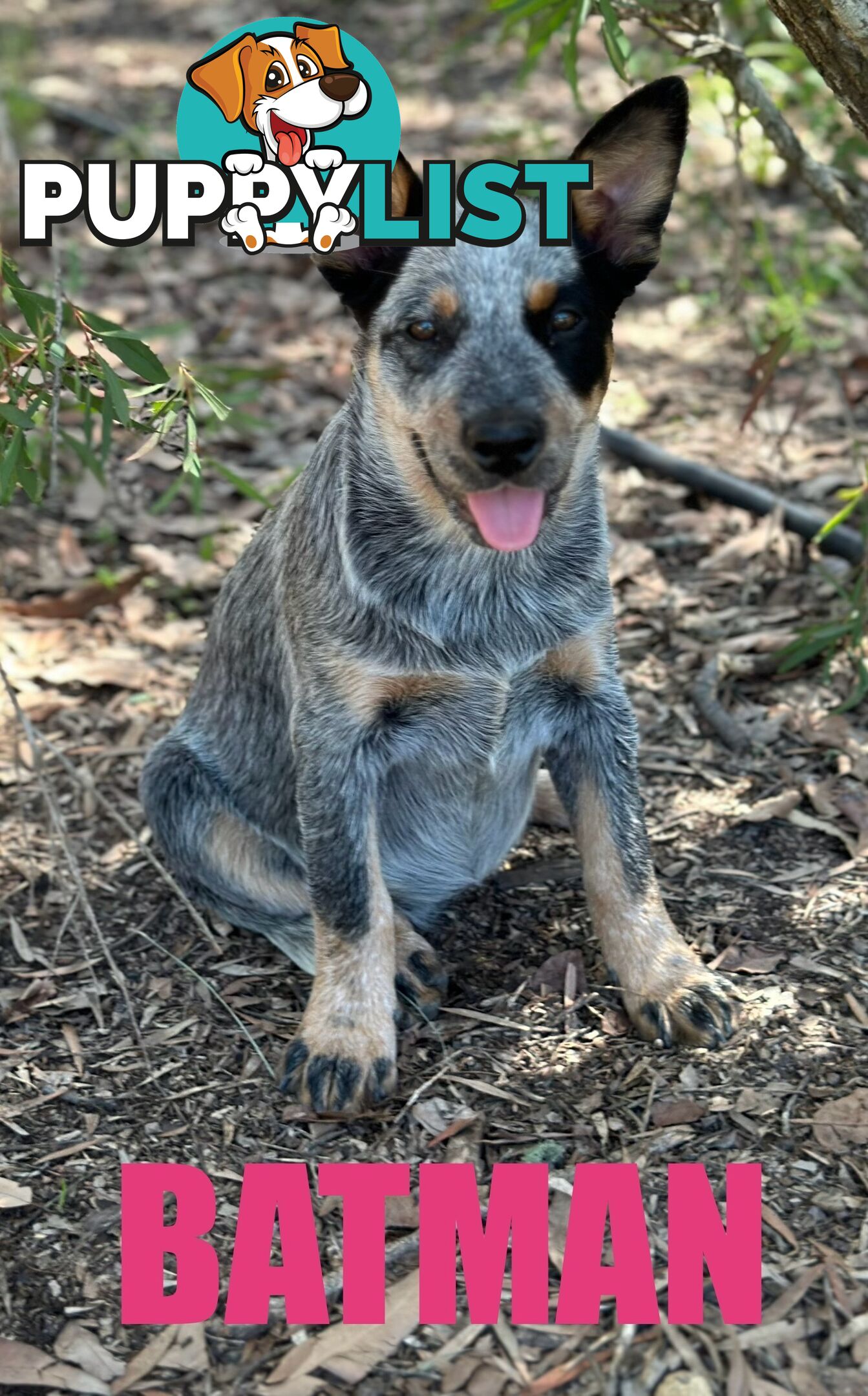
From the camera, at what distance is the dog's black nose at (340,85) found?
3.42 metres

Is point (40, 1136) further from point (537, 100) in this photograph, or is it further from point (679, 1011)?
point (537, 100)

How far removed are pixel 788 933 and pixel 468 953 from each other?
2.51ft

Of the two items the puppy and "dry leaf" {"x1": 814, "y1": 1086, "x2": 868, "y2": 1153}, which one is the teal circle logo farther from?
"dry leaf" {"x1": 814, "y1": 1086, "x2": 868, "y2": 1153}

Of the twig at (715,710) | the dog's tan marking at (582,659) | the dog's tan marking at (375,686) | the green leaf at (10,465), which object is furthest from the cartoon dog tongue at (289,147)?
the twig at (715,710)

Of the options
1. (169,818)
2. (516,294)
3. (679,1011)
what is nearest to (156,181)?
(516,294)

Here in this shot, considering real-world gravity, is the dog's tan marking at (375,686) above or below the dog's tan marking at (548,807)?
above

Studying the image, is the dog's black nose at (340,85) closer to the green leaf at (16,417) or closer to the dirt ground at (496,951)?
the green leaf at (16,417)

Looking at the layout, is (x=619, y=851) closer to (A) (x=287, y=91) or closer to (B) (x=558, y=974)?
(B) (x=558, y=974)

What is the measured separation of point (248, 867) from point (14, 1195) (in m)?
1.07

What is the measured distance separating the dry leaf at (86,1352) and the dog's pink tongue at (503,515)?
163 cm

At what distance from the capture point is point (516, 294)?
118 inches

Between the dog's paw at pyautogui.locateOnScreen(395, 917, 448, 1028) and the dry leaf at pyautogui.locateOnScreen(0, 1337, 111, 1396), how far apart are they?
1.05 metres

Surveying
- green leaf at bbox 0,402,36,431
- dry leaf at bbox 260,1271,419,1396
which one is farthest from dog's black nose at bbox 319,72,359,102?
dry leaf at bbox 260,1271,419,1396

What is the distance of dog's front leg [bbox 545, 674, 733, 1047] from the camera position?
3.45m
